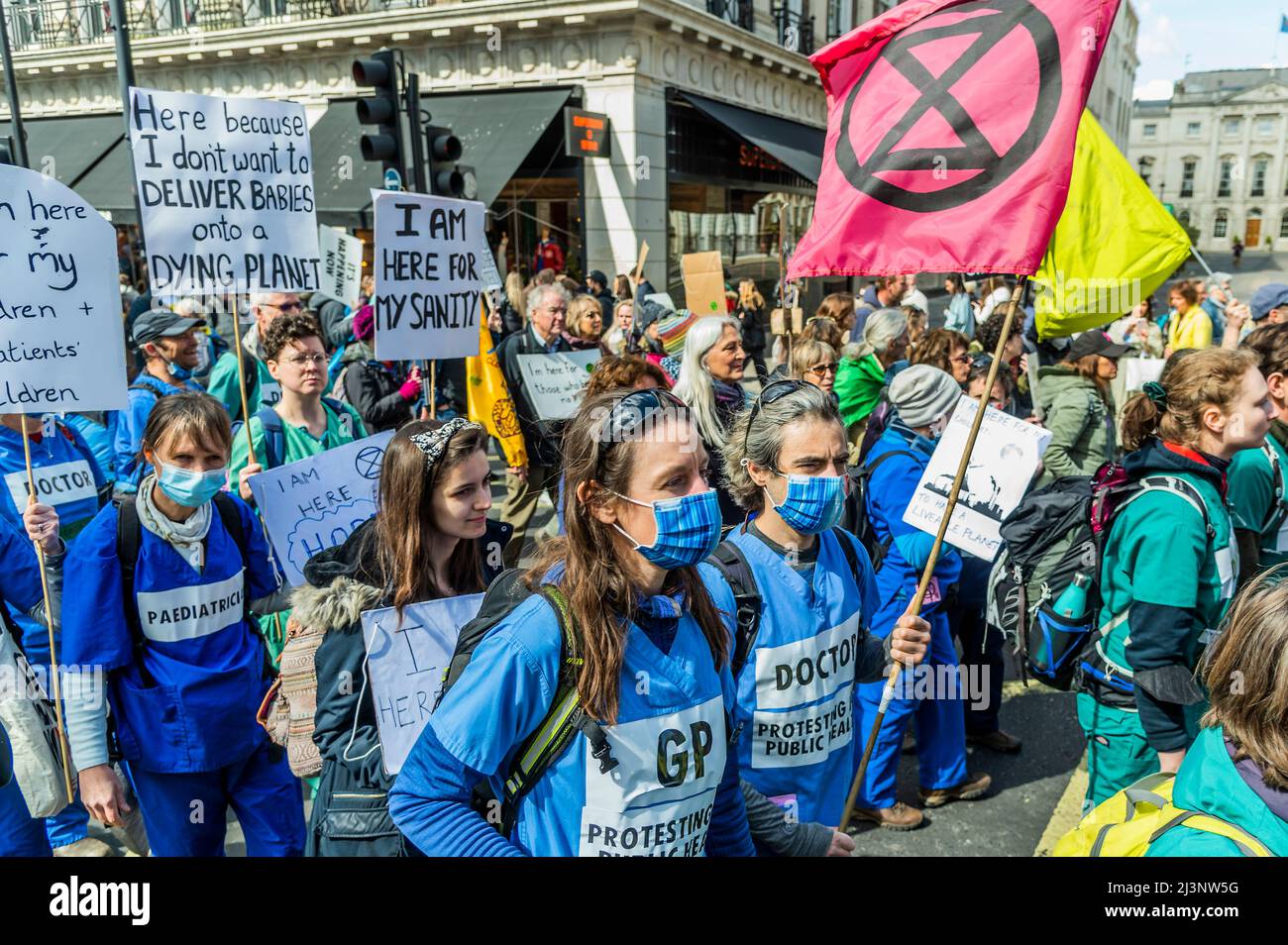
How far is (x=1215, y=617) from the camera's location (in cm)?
280

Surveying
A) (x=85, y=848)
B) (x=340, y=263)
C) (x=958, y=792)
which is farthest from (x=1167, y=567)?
(x=340, y=263)

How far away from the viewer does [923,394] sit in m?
4.06

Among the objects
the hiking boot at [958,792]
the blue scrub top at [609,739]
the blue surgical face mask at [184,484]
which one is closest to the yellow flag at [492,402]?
the hiking boot at [958,792]

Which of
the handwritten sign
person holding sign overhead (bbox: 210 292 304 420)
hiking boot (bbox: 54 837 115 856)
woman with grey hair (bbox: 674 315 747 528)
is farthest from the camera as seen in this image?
person holding sign overhead (bbox: 210 292 304 420)

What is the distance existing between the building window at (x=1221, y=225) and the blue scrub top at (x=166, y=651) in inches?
3335

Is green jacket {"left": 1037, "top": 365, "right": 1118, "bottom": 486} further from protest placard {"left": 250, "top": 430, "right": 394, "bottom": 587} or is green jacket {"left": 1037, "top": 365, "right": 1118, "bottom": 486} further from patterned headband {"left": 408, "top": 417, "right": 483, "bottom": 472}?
patterned headband {"left": 408, "top": 417, "right": 483, "bottom": 472}

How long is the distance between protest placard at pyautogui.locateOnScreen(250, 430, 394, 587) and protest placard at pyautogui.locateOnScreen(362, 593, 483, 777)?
0.80m

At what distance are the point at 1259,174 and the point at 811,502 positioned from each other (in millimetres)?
80946

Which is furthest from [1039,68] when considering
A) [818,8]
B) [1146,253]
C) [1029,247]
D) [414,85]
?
[818,8]

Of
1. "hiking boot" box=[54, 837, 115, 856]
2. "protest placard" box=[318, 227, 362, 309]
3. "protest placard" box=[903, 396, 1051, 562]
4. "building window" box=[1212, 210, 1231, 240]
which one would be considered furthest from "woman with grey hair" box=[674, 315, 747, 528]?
"building window" box=[1212, 210, 1231, 240]

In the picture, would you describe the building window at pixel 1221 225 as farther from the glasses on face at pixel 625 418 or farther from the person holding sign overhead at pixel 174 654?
the glasses on face at pixel 625 418

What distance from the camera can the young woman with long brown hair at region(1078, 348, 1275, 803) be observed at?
271cm

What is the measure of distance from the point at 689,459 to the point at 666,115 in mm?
15775

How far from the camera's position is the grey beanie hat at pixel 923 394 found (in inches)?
160
